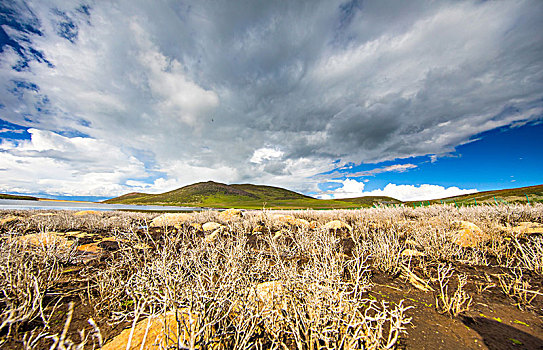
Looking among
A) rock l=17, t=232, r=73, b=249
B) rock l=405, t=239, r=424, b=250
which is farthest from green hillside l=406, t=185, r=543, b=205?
rock l=17, t=232, r=73, b=249

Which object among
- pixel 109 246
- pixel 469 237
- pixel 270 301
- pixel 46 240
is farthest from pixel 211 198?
pixel 270 301

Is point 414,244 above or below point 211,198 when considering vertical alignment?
below

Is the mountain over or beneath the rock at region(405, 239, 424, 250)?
over

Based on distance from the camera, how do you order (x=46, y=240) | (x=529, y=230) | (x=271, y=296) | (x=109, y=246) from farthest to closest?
(x=529, y=230) < (x=109, y=246) < (x=46, y=240) < (x=271, y=296)

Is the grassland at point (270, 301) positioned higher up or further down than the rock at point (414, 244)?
further down

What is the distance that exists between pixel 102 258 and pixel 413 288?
6.69m

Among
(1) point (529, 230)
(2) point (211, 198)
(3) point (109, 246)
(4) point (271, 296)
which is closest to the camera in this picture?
(4) point (271, 296)

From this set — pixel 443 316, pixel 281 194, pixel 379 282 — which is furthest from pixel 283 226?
pixel 281 194

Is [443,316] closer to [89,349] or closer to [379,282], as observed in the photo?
[379,282]

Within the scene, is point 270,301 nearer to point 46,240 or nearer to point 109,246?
point 46,240

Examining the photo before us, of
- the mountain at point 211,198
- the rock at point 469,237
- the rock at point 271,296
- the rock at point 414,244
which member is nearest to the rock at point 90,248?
the rock at point 271,296

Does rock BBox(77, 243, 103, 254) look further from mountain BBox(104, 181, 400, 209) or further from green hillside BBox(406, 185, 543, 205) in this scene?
mountain BBox(104, 181, 400, 209)

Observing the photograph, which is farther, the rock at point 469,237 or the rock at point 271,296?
the rock at point 469,237

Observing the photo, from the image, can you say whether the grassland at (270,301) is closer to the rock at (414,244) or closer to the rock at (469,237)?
the rock at (469,237)
